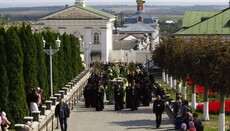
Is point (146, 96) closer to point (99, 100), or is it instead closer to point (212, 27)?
point (99, 100)

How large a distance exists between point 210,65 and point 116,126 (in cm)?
415

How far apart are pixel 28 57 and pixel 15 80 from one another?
1.81m

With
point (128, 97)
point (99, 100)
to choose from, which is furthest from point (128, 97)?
point (99, 100)

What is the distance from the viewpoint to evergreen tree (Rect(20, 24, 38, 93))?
22578mm

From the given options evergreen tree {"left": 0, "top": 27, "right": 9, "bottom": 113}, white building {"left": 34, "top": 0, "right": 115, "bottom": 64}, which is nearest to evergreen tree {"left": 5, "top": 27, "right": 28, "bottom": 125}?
evergreen tree {"left": 0, "top": 27, "right": 9, "bottom": 113}

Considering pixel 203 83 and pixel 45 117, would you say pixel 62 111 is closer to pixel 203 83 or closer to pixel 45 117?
pixel 45 117

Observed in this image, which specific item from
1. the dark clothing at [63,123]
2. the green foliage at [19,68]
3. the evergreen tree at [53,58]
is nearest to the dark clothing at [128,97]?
the green foliage at [19,68]

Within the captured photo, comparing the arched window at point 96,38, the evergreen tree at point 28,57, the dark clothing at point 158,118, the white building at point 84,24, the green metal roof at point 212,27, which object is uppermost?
the evergreen tree at point 28,57

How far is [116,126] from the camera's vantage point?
21750 mm

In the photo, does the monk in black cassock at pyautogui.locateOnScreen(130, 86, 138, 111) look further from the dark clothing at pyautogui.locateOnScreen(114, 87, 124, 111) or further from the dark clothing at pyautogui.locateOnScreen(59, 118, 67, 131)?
the dark clothing at pyautogui.locateOnScreen(59, 118, 67, 131)

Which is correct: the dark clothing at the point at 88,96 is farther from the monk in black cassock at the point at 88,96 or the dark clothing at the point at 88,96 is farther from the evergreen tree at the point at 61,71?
the evergreen tree at the point at 61,71

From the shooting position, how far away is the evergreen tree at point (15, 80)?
2089 centimetres

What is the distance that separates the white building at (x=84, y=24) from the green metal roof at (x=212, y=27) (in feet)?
72.6

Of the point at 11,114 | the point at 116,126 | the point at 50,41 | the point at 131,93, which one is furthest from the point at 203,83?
the point at 50,41
